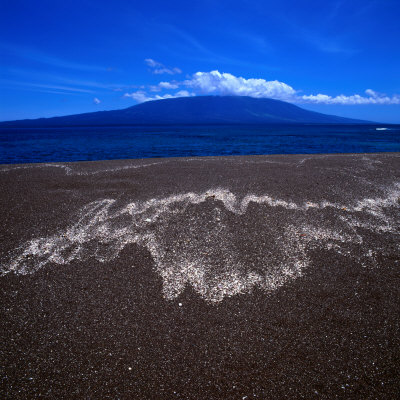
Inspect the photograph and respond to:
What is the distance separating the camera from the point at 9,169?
20.8 metres

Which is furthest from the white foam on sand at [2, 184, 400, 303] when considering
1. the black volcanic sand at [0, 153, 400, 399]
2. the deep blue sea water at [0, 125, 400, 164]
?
the deep blue sea water at [0, 125, 400, 164]

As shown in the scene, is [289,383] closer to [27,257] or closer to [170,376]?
[170,376]

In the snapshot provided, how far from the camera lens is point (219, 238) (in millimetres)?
9445

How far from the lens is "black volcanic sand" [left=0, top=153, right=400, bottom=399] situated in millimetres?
4514

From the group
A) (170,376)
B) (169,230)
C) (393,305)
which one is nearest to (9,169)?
(169,230)

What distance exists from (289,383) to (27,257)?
8.67 metres

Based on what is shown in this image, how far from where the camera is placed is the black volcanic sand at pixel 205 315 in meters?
4.51

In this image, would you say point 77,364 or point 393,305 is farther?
point 393,305

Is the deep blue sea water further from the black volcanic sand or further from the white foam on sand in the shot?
the black volcanic sand

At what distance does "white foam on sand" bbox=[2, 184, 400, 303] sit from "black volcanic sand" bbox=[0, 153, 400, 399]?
0.27ft

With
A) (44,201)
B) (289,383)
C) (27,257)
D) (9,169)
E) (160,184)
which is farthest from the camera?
(9,169)

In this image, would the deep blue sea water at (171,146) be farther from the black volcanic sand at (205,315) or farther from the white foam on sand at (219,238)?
the black volcanic sand at (205,315)

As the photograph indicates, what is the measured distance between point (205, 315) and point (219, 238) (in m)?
3.79

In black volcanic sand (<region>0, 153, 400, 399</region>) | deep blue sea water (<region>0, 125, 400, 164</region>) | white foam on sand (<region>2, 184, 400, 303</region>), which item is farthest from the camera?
deep blue sea water (<region>0, 125, 400, 164</region>)
